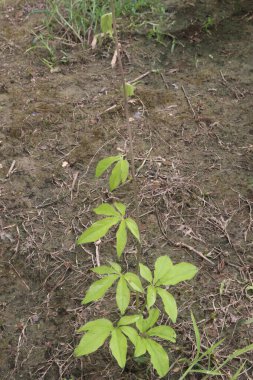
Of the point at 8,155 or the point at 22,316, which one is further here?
the point at 8,155

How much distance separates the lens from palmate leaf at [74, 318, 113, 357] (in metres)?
1.23

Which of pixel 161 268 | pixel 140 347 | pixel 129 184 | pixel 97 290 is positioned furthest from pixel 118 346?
pixel 129 184

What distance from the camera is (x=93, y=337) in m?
1.26

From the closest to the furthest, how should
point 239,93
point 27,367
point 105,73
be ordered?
point 27,367 → point 239,93 → point 105,73

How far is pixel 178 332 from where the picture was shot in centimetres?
158

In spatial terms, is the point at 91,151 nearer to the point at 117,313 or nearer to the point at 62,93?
the point at 62,93

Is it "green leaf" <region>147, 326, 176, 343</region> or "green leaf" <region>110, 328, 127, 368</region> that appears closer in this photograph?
"green leaf" <region>110, 328, 127, 368</region>

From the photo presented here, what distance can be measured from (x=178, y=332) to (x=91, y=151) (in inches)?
41.7

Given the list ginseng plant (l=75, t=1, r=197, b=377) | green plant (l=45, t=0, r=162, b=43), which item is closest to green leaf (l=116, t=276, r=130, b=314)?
ginseng plant (l=75, t=1, r=197, b=377)

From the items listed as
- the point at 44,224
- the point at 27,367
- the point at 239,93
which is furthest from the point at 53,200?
the point at 239,93

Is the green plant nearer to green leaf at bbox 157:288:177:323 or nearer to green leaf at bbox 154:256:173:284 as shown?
green leaf at bbox 154:256:173:284

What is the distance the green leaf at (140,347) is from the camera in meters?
1.23

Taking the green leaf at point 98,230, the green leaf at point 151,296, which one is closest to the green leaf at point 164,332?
the green leaf at point 151,296

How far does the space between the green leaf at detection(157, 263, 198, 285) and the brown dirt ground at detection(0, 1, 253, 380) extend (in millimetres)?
322
